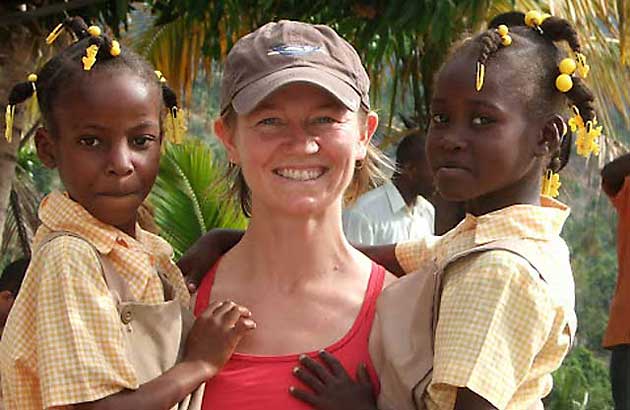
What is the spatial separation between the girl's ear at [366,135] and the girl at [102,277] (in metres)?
0.46

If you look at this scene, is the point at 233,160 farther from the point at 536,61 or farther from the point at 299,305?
the point at 536,61

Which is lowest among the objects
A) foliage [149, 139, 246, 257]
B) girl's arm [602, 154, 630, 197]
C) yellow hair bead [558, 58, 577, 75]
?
foliage [149, 139, 246, 257]

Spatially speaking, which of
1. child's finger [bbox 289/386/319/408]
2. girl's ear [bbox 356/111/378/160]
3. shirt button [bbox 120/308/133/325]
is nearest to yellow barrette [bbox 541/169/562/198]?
girl's ear [bbox 356/111/378/160]

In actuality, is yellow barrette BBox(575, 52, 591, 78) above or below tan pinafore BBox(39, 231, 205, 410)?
above

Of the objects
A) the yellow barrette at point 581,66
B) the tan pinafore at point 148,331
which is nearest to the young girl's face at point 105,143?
the tan pinafore at point 148,331

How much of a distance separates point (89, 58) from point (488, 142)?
2.97 feet

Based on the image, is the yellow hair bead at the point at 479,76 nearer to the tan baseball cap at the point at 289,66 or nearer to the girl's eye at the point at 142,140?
the tan baseball cap at the point at 289,66

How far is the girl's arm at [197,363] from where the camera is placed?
2.45 m

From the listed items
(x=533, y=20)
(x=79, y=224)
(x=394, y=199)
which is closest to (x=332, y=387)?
(x=79, y=224)

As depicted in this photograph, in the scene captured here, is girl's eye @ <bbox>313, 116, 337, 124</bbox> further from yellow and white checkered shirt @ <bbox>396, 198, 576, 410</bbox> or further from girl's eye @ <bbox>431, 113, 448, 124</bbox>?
yellow and white checkered shirt @ <bbox>396, 198, 576, 410</bbox>

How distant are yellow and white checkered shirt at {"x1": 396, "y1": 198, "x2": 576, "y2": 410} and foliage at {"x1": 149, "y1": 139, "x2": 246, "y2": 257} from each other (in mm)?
5370

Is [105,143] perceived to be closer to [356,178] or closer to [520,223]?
[356,178]

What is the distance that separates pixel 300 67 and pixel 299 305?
1.71 ft

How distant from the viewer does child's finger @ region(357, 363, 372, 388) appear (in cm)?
252
